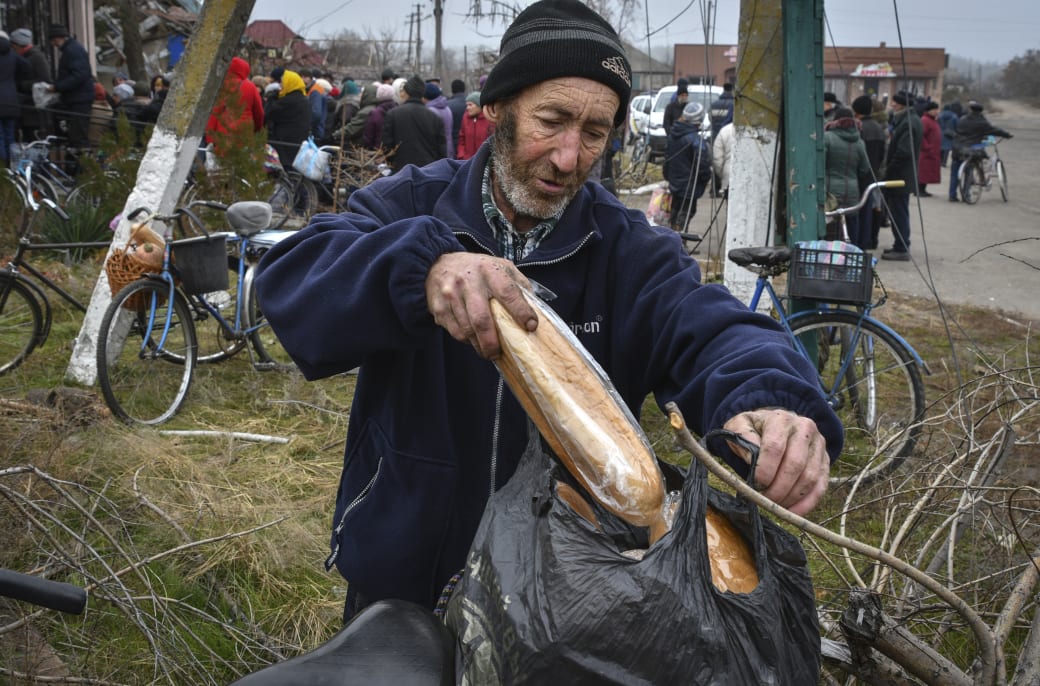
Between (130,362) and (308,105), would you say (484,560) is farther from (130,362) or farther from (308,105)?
(308,105)

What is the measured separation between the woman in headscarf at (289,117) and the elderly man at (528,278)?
11.2 meters

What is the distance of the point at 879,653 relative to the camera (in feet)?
5.66

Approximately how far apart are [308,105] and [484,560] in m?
12.3

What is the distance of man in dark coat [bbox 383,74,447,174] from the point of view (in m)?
10.8

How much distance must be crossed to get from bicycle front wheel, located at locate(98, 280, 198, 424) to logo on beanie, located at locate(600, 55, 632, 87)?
4.25m

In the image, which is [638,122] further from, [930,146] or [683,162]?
[683,162]

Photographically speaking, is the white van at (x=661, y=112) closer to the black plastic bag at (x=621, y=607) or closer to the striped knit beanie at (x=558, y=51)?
the striped knit beanie at (x=558, y=51)

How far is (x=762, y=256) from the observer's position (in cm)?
484

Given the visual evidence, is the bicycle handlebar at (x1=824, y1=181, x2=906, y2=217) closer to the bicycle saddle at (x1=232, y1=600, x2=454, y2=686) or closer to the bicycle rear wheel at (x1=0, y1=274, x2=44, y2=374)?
the bicycle saddle at (x1=232, y1=600, x2=454, y2=686)

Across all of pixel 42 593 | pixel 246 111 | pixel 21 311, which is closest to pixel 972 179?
pixel 246 111

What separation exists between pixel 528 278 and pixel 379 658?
0.65m

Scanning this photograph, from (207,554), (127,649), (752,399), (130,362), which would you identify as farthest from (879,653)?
(130,362)

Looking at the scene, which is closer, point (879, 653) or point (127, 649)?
point (879, 653)

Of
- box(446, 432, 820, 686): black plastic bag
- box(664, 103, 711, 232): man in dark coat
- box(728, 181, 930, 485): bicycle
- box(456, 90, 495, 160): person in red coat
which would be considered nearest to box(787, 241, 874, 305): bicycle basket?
box(728, 181, 930, 485): bicycle
